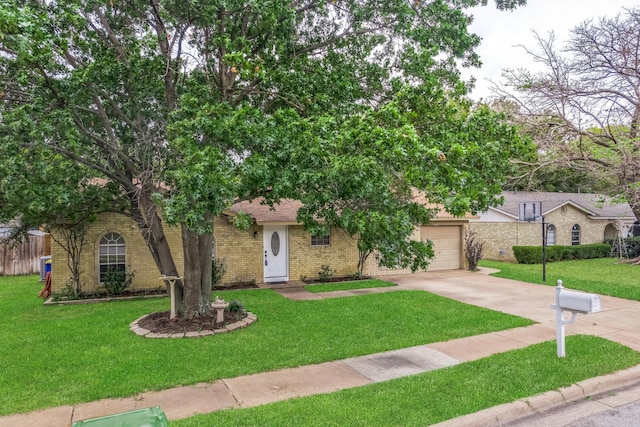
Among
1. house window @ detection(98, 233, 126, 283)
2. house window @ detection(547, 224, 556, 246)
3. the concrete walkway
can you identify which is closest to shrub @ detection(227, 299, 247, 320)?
the concrete walkway

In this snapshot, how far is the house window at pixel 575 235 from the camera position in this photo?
962 inches

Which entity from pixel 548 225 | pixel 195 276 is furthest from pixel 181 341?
pixel 548 225

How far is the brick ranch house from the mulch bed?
350cm

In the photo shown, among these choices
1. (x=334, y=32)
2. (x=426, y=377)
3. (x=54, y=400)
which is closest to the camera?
(x=54, y=400)

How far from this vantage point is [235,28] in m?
8.34

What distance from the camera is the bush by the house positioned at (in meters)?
20.7

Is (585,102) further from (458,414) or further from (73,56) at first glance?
(73,56)

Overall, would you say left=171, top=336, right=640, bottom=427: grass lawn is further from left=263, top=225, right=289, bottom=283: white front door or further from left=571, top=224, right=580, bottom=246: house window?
left=571, top=224, right=580, bottom=246: house window

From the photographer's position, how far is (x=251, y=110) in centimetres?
694

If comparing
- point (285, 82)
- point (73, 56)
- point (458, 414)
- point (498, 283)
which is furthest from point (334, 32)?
point (498, 283)

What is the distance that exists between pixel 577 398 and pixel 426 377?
1934mm

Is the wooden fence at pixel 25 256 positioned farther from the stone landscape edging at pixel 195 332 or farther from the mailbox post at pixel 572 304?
the mailbox post at pixel 572 304

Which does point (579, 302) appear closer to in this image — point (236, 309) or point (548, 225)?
point (236, 309)

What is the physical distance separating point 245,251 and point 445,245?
28.6 feet
